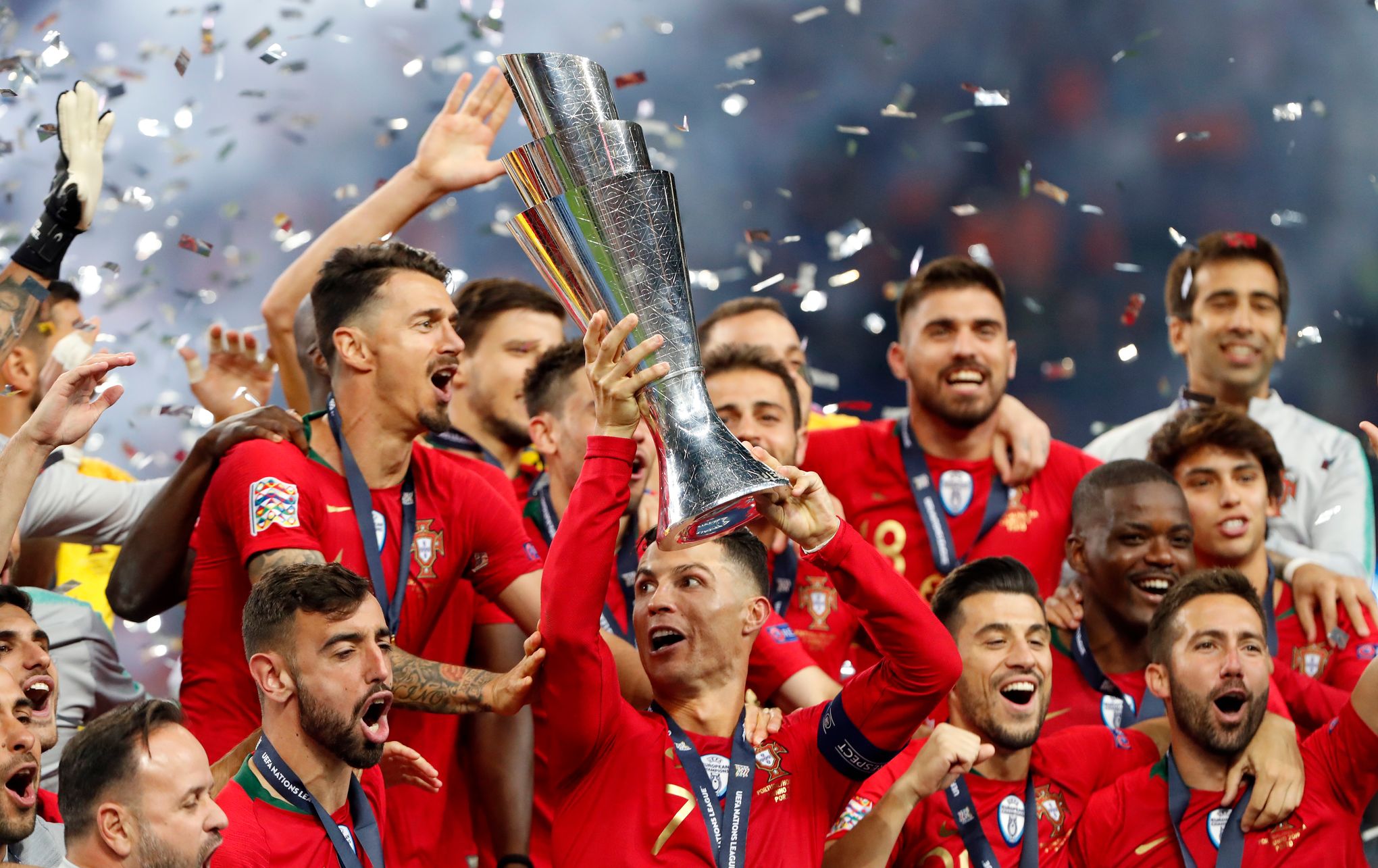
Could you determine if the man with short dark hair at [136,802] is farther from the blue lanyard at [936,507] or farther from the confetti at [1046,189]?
the confetti at [1046,189]

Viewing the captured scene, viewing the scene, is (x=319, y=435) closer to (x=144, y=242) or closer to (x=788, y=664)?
(x=788, y=664)

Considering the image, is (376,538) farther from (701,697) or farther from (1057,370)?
(1057,370)

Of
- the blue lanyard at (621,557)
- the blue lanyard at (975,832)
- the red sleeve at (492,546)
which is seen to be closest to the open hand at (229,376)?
the blue lanyard at (621,557)

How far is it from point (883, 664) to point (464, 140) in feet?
7.02

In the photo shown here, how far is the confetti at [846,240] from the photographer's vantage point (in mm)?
8523

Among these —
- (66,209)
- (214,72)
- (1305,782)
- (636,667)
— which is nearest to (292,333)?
(66,209)

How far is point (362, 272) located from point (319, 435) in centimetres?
42

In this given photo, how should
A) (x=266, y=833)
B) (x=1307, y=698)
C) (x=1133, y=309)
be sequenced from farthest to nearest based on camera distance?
(x=1133, y=309)
(x=1307, y=698)
(x=266, y=833)

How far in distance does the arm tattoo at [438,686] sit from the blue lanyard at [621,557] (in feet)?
1.78

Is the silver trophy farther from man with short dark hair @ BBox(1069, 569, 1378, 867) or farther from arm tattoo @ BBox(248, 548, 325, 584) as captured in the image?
man with short dark hair @ BBox(1069, 569, 1378, 867)

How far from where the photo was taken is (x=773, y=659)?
12.5 ft

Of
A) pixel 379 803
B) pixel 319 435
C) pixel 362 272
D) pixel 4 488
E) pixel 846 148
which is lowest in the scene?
pixel 379 803

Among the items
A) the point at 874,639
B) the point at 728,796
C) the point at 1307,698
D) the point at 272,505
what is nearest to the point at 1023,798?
the point at 874,639

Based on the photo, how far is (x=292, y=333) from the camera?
450 cm
